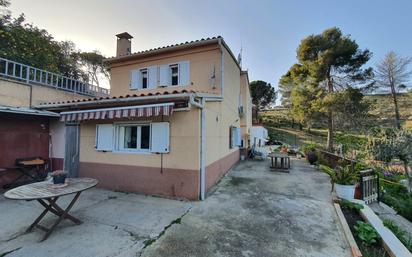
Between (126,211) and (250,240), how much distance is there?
15.4 ft

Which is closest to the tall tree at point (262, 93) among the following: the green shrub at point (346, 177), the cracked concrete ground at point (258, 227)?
the green shrub at point (346, 177)

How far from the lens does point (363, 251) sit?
16.1 feet

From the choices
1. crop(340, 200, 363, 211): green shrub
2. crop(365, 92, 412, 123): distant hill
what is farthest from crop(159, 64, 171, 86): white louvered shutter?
crop(365, 92, 412, 123): distant hill

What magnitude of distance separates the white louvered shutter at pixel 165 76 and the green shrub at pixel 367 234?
40.6ft

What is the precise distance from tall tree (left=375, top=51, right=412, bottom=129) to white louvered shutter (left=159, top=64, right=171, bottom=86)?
134ft

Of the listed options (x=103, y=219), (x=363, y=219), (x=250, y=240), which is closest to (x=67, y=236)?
(x=103, y=219)

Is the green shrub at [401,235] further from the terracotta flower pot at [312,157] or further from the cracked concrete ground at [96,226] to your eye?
the terracotta flower pot at [312,157]

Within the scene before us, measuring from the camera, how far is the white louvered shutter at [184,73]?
12656 mm

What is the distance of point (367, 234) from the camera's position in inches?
215

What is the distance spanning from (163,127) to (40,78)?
29.1 feet

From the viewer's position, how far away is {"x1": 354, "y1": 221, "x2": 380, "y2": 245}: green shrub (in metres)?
5.30

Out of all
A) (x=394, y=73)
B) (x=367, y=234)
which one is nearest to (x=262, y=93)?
(x=394, y=73)

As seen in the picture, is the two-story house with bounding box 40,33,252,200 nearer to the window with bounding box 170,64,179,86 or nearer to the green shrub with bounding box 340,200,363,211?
the window with bounding box 170,64,179,86

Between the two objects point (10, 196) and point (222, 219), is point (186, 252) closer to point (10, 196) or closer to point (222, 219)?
point (222, 219)
